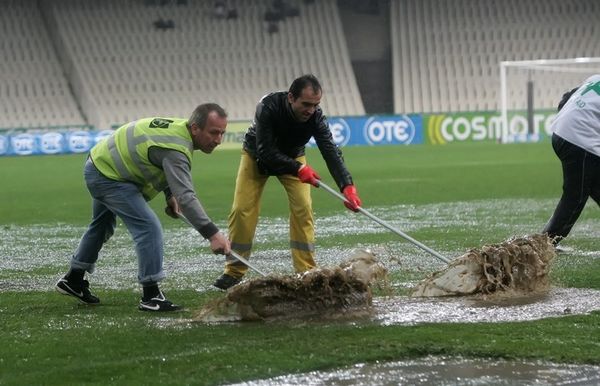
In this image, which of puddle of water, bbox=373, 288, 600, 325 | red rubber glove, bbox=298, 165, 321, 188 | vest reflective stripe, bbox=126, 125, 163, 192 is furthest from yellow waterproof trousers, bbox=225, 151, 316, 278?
vest reflective stripe, bbox=126, 125, 163, 192

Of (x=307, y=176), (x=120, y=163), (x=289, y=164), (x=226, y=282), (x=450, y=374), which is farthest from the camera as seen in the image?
(x=226, y=282)

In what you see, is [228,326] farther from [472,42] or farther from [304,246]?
[472,42]

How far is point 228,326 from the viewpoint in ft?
27.0

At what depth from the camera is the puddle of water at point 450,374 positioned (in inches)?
250

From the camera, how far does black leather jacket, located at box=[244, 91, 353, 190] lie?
10.0 metres

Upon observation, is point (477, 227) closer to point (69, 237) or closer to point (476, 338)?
point (69, 237)

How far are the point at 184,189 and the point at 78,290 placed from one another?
1.54m

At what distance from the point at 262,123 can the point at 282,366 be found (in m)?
3.62

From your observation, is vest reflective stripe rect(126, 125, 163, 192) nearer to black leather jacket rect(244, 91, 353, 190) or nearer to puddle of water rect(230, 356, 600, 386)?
black leather jacket rect(244, 91, 353, 190)

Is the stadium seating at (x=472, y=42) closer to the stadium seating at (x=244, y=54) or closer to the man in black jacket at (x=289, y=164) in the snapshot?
the stadium seating at (x=244, y=54)

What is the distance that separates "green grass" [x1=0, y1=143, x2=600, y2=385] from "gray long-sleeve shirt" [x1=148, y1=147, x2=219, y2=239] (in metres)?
0.67

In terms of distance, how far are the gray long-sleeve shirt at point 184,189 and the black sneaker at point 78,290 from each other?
1.36 meters

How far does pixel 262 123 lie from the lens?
33.0ft

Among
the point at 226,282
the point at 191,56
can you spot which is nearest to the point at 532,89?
the point at 191,56
